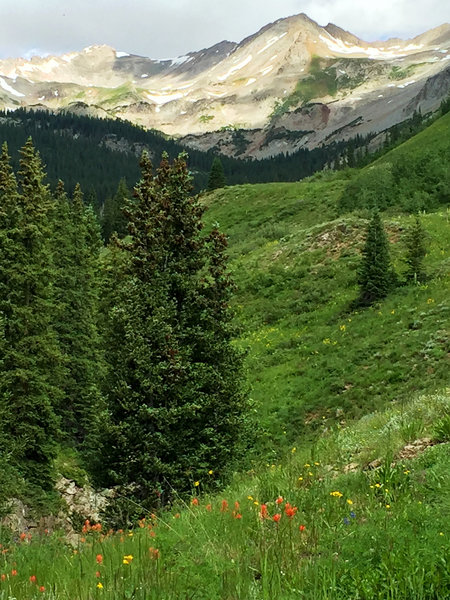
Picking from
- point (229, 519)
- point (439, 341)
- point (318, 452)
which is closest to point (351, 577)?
point (229, 519)

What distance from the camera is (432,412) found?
8.76 metres

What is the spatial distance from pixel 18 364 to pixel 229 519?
18004mm

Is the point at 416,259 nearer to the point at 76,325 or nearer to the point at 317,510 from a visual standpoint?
the point at 76,325

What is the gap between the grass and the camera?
3.59m

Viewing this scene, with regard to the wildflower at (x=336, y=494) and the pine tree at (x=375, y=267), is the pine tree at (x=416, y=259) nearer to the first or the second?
the pine tree at (x=375, y=267)

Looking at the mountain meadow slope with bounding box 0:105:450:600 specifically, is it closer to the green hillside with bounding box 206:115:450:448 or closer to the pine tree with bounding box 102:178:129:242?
the green hillside with bounding box 206:115:450:448

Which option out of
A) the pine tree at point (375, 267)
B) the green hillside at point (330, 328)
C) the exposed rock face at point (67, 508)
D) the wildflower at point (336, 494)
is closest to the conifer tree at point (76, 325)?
the exposed rock face at point (67, 508)

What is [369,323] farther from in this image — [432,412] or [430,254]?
[432,412]

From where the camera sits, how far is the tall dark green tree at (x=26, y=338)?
68.0 feet

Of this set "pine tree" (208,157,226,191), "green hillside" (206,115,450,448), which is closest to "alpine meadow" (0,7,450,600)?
"green hillside" (206,115,450,448)

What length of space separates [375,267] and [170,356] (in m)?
18.2

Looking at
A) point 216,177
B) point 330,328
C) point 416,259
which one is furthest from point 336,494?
point 216,177

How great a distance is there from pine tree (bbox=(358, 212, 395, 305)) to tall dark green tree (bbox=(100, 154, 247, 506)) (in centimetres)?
1438

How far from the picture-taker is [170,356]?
14344 millimetres
